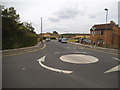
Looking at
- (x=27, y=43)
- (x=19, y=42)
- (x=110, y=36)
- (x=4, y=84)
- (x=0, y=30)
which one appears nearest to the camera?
(x=4, y=84)

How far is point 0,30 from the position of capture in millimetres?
14547

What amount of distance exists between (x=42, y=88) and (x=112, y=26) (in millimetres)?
34300

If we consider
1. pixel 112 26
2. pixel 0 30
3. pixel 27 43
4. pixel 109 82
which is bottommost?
pixel 109 82

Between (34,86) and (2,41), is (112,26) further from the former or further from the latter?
(34,86)

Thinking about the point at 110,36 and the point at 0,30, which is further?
the point at 110,36

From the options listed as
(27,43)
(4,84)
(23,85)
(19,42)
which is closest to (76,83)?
(23,85)

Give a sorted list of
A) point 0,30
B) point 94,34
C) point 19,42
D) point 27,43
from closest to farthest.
Answer: point 0,30
point 19,42
point 27,43
point 94,34

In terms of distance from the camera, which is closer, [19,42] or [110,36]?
[19,42]

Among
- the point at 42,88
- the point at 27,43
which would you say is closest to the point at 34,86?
Answer: the point at 42,88

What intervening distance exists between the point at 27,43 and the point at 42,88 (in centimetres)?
1922

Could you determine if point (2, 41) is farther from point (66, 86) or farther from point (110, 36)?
point (110, 36)

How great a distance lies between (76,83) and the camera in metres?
4.57

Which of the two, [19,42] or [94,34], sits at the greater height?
[94,34]

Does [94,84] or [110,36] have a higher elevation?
[110,36]
